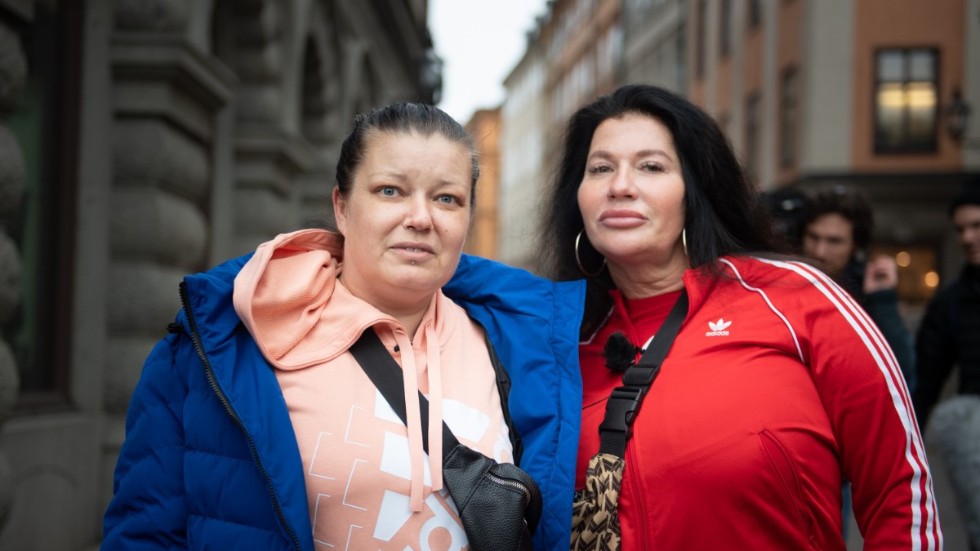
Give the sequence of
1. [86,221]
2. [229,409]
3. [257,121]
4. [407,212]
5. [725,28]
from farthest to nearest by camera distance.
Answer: [725,28] → [257,121] → [86,221] → [407,212] → [229,409]

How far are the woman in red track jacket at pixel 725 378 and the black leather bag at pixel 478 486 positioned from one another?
34 cm

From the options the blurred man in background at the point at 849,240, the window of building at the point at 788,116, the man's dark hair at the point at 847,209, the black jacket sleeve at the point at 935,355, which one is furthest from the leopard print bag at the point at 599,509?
the window of building at the point at 788,116

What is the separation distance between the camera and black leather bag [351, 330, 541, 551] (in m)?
2.21

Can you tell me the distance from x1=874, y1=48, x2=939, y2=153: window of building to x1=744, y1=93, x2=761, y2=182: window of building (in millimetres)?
4016

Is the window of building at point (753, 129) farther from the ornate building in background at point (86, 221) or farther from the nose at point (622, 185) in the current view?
the nose at point (622, 185)

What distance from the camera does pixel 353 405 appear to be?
2248mm

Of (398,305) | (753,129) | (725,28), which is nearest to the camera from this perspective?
(398,305)

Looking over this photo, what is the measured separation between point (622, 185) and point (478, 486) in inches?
41.8

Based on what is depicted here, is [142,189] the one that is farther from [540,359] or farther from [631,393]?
[631,393]

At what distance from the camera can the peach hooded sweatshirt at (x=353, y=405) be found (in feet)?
7.18

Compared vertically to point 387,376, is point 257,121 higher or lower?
higher

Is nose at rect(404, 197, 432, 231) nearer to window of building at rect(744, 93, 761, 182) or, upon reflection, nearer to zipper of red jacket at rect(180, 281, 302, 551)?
zipper of red jacket at rect(180, 281, 302, 551)

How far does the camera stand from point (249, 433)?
210 centimetres

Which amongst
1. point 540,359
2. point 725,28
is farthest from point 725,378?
point 725,28
